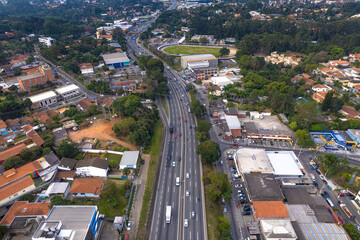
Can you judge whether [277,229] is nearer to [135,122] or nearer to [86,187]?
[86,187]

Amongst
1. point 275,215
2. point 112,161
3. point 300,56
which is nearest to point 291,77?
point 300,56

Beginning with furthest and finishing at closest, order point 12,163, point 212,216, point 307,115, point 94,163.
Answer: point 307,115 < point 94,163 < point 12,163 < point 212,216

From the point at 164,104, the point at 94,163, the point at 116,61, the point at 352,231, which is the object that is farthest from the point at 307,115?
the point at 116,61

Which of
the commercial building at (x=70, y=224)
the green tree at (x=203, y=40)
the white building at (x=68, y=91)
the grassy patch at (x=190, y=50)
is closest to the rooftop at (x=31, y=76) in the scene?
the white building at (x=68, y=91)

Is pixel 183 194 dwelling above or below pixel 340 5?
below

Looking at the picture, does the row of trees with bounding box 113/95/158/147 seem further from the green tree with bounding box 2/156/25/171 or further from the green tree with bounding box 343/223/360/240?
the green tree with bounding box 343/223/360/240

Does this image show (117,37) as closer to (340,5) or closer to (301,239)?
(301,239)

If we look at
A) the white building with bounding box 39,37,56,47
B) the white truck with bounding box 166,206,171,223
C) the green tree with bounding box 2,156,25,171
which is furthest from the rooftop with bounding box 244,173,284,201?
the white building with bounding box 39,37,56,47
